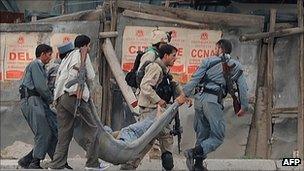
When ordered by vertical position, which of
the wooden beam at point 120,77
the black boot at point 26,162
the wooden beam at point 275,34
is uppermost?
the wooden beam at point 275,34

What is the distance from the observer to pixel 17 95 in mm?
11086

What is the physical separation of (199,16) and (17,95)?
113 inches

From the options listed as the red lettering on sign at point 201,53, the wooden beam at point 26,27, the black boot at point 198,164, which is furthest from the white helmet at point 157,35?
the black boot at point 198,164

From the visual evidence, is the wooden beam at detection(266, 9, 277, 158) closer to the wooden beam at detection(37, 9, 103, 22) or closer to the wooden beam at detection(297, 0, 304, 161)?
the wooden beam at detection(297, 0, 304, 161)

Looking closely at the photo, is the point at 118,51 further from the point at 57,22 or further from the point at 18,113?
the point at 18,113

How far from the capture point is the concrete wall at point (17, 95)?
1101 centimetres

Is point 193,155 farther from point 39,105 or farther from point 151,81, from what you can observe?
point 39,105

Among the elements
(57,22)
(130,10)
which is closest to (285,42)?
(130,10)

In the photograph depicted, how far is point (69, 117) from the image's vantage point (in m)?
8.70

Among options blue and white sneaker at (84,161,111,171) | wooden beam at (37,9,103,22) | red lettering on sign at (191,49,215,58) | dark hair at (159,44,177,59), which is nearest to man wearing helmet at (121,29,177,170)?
dark hair at (159,44,177,59)

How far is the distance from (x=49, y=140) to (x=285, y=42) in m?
3.88

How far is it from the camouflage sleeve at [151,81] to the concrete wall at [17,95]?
1.98 meters

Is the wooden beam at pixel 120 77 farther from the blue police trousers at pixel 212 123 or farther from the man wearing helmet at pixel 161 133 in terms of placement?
the blue police trousers at pixel 212 123

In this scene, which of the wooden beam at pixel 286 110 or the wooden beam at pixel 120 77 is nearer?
the wooden beam at pixel 120 77
